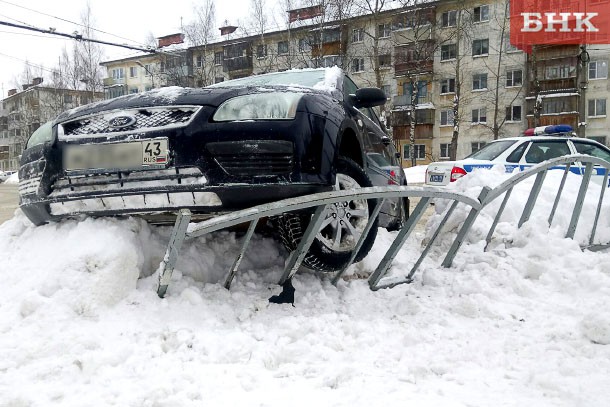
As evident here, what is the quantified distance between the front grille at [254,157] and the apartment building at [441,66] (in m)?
27.5

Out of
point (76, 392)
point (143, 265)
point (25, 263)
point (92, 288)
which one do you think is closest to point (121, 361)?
point (76, 392)

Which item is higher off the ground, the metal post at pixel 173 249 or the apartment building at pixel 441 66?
the apartment building at pixel 441 66

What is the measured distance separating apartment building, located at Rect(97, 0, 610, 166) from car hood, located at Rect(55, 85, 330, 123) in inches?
1071

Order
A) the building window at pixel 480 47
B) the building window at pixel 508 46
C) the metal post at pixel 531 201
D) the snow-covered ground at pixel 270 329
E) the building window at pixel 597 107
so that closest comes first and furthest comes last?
the snow-covered ground at pixel 270 329, the metal post at pixel 531 201, the building window at pixel 597 107, the building window at pixel 508 46, the building window at pixel 480 47

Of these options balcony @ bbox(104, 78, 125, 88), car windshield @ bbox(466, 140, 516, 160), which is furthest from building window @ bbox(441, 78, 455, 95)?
balcony @ bbox(104, 78, 125, 88)

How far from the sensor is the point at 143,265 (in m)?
2.61

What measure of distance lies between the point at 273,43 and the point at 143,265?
118 feet

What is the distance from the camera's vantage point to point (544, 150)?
23.8 ft

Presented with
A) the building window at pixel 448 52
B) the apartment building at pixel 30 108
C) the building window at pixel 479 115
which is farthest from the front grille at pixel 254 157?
the building window at pixel 448 52

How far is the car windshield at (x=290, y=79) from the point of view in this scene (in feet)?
11.4

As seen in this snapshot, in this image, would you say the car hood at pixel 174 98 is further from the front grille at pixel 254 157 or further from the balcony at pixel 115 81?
the balcony at pixel 115 81

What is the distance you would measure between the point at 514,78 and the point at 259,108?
35646 mm

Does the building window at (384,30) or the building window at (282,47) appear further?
the building window at (282,47)

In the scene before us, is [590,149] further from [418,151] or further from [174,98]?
[418,151]
